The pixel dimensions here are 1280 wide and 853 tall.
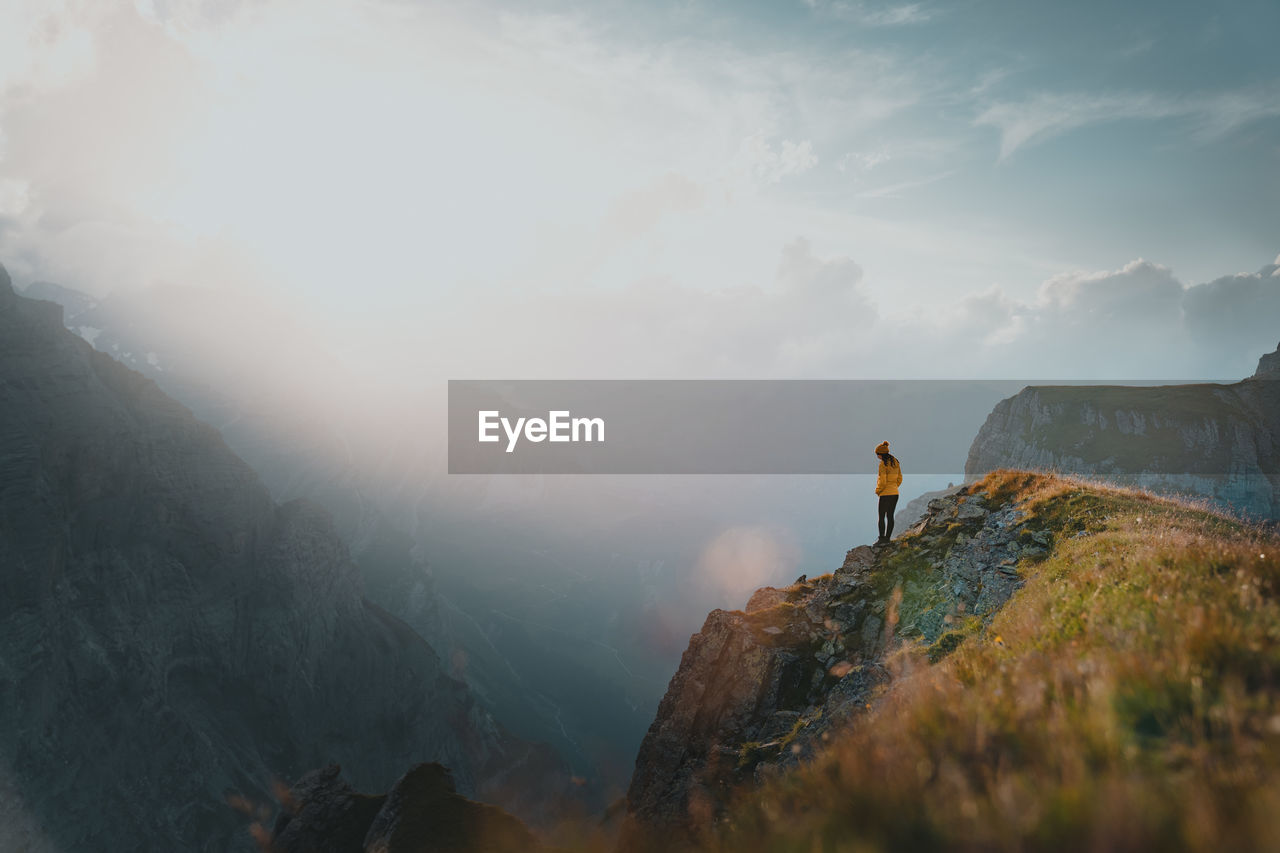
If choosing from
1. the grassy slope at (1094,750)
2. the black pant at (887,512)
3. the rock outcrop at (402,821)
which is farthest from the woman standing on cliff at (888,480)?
the rock outcrop at (402,821)

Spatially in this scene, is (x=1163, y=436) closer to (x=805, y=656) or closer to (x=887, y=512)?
(x=887, y=512)

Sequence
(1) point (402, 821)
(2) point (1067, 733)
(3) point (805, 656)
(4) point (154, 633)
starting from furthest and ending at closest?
1. (4) point (154, 633)
2. (1) point (402, 821)
3. (3) point (805, 656)
4. (2) point (1067, 733)

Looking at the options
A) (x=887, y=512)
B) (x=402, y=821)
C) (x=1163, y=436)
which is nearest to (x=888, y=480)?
(x=887, y=512)

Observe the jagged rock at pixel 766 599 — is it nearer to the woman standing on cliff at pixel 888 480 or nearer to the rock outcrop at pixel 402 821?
the woman standing on cliff at pixel 888 480

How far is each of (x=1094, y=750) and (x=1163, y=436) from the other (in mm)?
165378

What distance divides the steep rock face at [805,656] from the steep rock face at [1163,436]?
104568 millimetres

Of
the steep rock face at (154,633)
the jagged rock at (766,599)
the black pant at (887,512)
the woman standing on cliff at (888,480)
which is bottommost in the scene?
the steep rock face at (154,633)

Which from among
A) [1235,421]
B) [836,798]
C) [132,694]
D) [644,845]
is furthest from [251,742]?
[1235,421]

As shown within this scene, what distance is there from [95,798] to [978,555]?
123 meters

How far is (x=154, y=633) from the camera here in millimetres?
93250

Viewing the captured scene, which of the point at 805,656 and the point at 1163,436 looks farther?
the point at 1163,436

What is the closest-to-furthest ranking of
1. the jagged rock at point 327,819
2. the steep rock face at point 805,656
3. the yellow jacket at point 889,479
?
the steep rock face at point 805,656, the yellow jacket at point 889,479, the jagged rock at point 327,819

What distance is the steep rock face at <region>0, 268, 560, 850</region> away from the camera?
253ft

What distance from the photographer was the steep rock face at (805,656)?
42.9 feet
